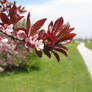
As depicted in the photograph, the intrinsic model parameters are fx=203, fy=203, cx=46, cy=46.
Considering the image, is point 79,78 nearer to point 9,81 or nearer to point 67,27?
point 9,81

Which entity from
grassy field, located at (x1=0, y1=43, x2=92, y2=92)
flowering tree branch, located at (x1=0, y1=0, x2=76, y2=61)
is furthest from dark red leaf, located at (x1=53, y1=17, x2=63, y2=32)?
grassy field, located at (x1=0, y1=43, x2=92, y2=92)

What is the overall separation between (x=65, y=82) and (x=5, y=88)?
8.62ft

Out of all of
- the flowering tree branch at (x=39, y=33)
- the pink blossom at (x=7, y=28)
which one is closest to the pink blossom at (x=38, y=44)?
the flowering tree branch at (x=39, y=33)

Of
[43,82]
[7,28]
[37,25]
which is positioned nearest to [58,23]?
[37,25]

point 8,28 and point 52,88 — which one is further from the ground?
point 8,28

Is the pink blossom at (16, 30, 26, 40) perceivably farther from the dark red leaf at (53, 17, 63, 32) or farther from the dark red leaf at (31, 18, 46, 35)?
the dark red leaf at (53, 17, 63, 32)

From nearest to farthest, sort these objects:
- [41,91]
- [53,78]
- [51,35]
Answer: [51,35], [41,91], [53,78]

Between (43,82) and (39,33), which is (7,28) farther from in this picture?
(43,82)

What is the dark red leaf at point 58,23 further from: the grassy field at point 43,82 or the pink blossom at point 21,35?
the grassy field at point 43,82

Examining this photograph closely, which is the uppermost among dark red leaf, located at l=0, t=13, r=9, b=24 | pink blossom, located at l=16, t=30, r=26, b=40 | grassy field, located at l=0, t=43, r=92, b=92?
dark red leaf, located at l=0, t=13, r=9, b=24

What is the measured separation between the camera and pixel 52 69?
11.2 metres

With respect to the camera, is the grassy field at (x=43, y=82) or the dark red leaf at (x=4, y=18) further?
the grassy field at (x=43, y=82)

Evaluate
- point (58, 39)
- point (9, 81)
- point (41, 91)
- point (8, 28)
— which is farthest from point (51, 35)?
point (9, 81)

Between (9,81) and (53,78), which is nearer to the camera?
(9,81)
